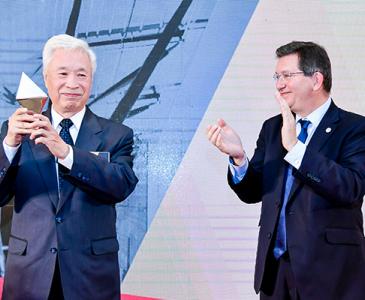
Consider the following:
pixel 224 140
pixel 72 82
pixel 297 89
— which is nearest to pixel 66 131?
pixel 72 82

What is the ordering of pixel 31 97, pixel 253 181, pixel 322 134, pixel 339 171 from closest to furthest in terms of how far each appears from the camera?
1. pixel 31 97
2. pixel 339 171
3. pixel 322 134
4. pixel 253 181

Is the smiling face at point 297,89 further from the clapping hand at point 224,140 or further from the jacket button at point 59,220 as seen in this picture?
the jacket button at point 59,220

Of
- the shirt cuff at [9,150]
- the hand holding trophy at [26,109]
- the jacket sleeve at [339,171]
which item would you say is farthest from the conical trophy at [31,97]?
the jacket sleeve at [339,171]

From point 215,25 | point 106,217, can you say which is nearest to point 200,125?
point 215,25

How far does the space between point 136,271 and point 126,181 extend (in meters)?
1.26

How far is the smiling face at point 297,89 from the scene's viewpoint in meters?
1.82

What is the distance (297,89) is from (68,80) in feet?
2.32

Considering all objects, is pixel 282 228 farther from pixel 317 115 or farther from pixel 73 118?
pixel 73 118

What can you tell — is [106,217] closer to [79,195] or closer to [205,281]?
[79,195]

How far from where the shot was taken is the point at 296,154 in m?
1.68

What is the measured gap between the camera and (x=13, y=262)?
5.25 feet

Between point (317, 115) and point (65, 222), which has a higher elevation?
point (317, 115)

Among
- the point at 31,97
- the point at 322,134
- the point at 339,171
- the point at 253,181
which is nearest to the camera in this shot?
the point at 31,97

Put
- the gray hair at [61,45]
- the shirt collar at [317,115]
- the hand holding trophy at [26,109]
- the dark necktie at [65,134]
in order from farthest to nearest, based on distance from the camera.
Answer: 1. the shirt collar at [317,115]
2. the gray hair at [61,45]
3. the dark necktie at [65,134]
4. the hand holding trophy at [26,109]
